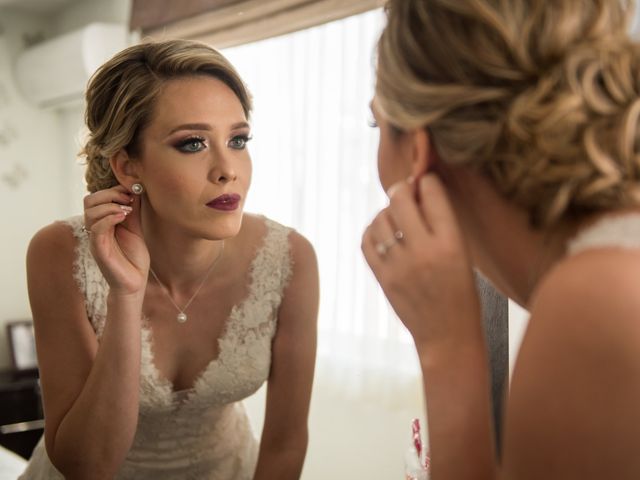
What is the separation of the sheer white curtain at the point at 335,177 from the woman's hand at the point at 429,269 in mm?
1277

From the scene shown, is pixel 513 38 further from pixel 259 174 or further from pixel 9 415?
pixel 9 415

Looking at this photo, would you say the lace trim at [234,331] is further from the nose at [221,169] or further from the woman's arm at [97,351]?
the nose at [221,169]

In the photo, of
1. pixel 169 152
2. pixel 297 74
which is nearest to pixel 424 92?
pixel 169 152

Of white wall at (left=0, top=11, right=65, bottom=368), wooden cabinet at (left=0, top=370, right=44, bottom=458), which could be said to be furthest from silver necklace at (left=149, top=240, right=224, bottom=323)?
white wall at (left=0, top=11, right=65, bottom=368)

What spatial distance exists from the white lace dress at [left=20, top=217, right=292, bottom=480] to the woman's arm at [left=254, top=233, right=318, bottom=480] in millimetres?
24

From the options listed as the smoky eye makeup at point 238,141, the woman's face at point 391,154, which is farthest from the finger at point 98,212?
the woman's face at point 391,154

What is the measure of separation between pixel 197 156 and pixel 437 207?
1.82 ft

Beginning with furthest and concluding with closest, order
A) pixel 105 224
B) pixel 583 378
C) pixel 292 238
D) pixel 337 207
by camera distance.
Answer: pixel 337 207 < pixel 292 238 < pixel 105 224 < pixel 583 378

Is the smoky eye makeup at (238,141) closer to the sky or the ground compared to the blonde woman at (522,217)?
closer to the sky

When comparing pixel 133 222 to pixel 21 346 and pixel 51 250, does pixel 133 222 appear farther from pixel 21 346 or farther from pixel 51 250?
pixel 21 346

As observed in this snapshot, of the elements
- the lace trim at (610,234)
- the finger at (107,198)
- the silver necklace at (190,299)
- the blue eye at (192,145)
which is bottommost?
the silver necklace at (190,299)

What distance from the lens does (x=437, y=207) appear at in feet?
2.03

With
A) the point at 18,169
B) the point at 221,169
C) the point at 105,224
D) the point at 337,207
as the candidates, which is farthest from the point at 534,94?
the point at 18,169

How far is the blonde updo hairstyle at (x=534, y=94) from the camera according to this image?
0.53m
